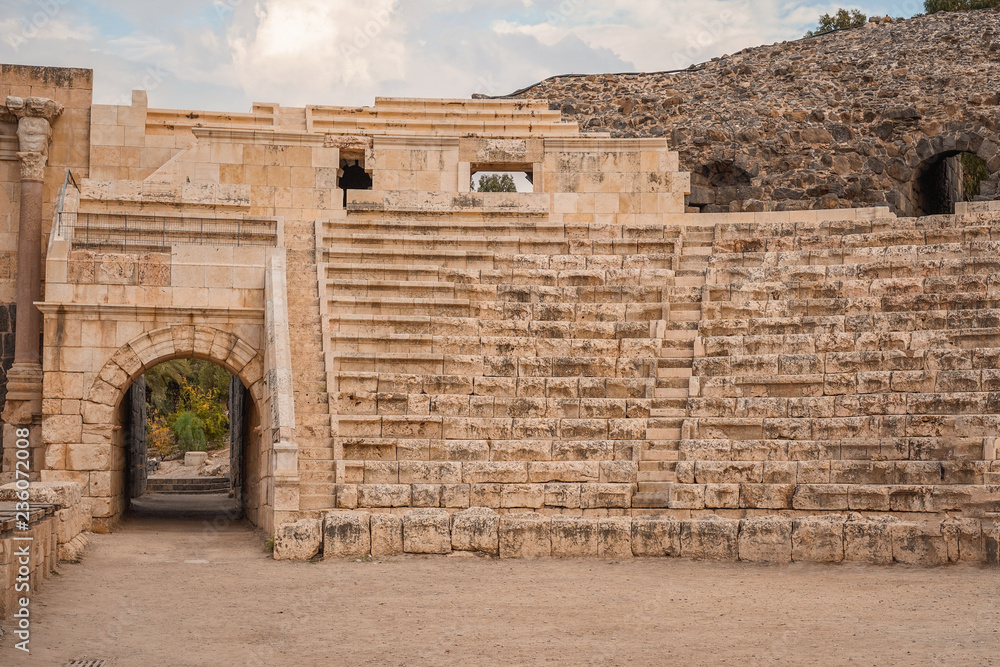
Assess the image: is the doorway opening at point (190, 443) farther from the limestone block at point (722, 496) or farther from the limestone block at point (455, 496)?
the limestone block at point (722, 496)

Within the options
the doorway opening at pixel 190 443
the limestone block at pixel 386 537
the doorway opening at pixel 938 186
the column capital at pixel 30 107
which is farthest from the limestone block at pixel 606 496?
the doorway opening at pixel 938 186

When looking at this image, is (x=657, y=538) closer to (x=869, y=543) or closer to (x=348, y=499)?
(x=869, y=543)

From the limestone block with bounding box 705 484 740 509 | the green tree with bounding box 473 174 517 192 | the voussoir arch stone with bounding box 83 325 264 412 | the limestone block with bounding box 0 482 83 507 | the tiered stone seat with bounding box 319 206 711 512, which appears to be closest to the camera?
the limestone block with bounding box 0 482 83 507

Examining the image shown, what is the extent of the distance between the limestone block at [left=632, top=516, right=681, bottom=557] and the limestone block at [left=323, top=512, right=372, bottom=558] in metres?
2.33

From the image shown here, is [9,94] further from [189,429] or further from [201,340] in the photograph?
[189,429]

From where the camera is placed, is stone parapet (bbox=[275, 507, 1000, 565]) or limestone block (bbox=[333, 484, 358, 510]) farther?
limestone block (bbox=[333, 484, 358, 510])

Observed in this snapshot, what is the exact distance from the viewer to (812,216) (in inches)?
650

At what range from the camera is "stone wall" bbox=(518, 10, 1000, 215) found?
22.2 metres

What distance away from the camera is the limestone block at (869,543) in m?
9.60

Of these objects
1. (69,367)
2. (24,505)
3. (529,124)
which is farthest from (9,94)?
(24,505)

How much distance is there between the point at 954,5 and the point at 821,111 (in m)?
10.2

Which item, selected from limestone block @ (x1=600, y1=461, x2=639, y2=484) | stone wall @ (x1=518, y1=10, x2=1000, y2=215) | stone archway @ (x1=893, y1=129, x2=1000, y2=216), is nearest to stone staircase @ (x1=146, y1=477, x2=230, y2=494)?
stone wall @ (x1=518, y1=10, x2=1000, y2=215)

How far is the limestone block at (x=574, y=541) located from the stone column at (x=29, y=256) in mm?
8107

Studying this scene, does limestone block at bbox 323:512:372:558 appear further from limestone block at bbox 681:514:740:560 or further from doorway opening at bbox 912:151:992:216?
doorway opening at bbox 912:151:992:216
